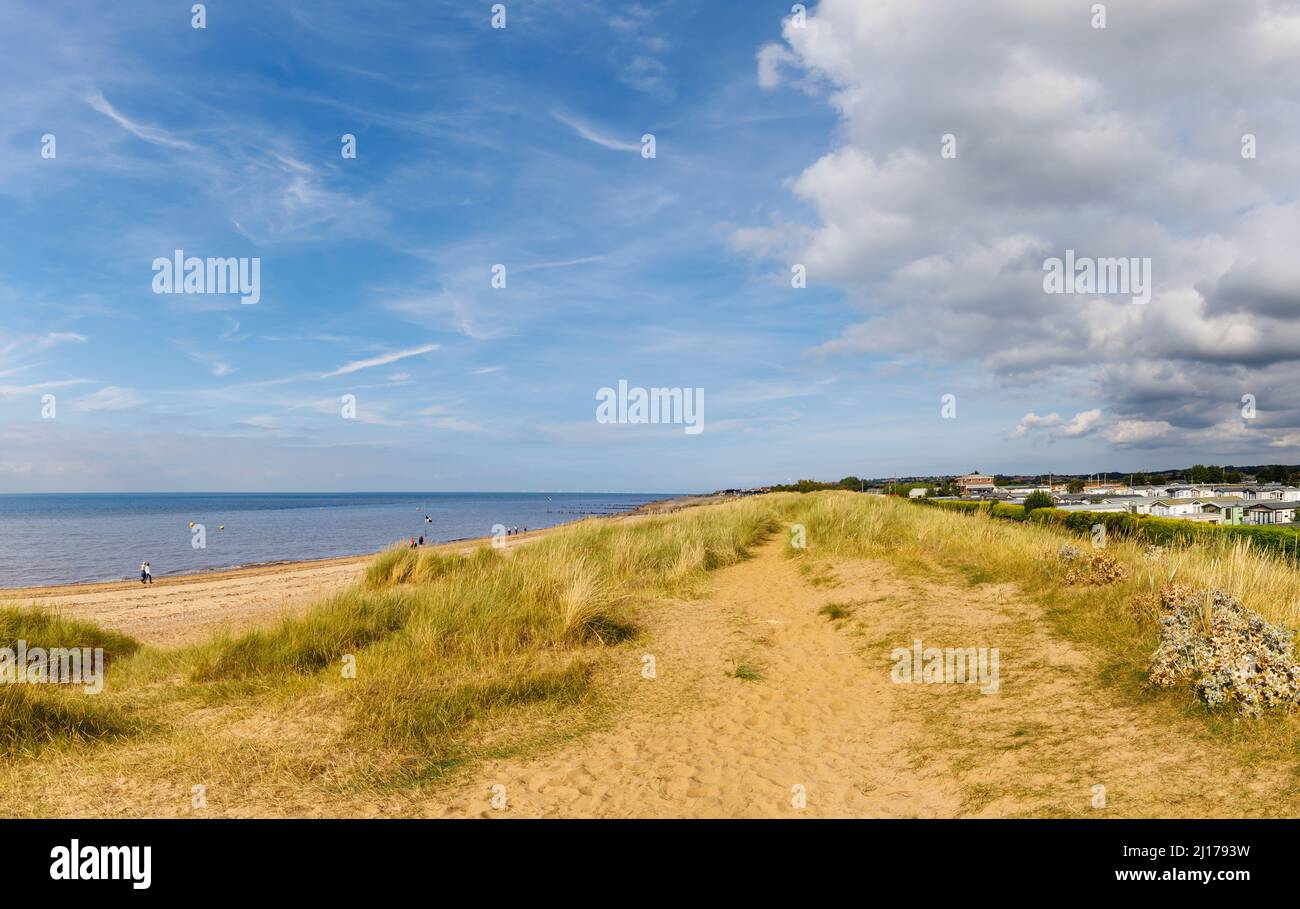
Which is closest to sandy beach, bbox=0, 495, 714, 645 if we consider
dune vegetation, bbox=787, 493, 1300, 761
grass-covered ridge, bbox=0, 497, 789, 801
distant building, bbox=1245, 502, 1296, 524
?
grass-covered ridge, bbox=0, 497, 789, 801

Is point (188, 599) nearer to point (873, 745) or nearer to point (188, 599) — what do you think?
point (188, 599)

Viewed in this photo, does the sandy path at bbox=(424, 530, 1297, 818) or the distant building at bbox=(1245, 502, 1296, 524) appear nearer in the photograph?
the sandy path at bbox=(424, 530, 1297, 818)

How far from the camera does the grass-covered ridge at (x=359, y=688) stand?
604cm

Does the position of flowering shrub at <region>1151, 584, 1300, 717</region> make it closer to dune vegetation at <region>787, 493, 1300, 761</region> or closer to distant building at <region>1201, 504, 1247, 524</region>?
dune vegetation at <region>787, 493, 1300, 761</region>

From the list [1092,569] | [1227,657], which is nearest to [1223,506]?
[1092,569]

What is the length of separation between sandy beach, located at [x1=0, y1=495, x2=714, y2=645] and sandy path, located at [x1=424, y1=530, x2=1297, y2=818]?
22.1 ft

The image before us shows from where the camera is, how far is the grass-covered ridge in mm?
6043

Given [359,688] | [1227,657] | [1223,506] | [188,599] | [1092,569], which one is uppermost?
[1092,569]

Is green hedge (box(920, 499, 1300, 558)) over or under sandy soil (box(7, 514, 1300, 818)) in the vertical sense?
over

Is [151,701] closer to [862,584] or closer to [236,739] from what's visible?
[236,739]

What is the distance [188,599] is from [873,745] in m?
22.5

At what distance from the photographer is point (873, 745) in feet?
22.5
